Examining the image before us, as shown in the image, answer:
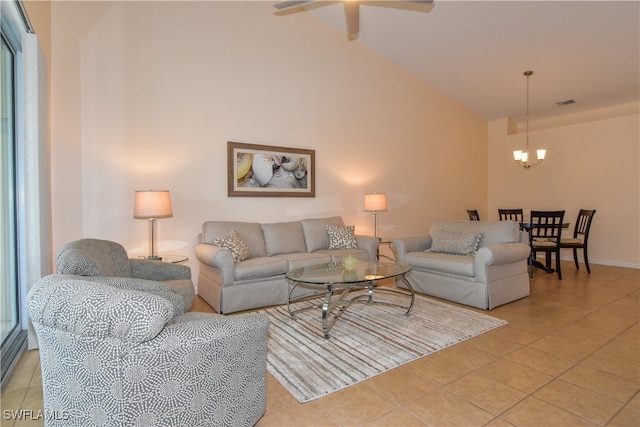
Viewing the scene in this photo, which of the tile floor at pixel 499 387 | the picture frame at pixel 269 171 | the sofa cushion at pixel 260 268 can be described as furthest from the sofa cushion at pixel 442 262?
the picture frame at pixel 269 171

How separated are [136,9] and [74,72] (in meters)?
0.99

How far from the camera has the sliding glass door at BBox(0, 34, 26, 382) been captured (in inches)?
97.5

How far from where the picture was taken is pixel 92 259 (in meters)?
1.95

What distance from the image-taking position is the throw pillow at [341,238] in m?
4.49

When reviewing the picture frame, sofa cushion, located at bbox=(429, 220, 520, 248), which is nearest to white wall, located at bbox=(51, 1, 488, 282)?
the picture frame

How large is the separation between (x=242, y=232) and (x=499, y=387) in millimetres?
2895

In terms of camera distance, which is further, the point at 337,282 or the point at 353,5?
the point at 353,5

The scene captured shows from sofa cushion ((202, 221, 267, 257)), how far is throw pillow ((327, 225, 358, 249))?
0.91m

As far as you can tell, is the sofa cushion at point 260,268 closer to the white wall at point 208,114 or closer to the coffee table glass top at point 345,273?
the coffee table glass top at point 345,273

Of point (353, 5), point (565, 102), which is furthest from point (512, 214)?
point (353, 5)

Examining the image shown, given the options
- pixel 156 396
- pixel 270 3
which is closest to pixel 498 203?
pixel 270 3

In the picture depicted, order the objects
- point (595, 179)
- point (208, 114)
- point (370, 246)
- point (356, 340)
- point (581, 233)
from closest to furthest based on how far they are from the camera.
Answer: point (356, 340) < point (208, 114) < point (370, 246) < point (581, 233) < point (595, 179)

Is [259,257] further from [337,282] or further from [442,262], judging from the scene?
[442,262]

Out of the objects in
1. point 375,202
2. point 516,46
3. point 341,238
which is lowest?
point 341,238
